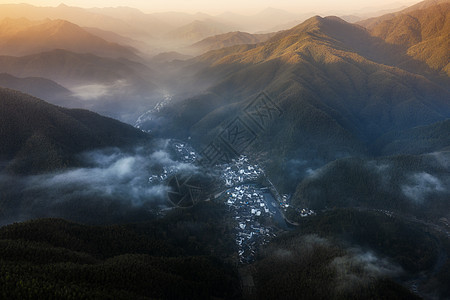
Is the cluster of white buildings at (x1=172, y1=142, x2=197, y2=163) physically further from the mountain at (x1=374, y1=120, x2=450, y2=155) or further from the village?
the mountain at (x1=374, y1=120, x2=450, y2=155)

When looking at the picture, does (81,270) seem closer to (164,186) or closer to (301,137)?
(164,186)

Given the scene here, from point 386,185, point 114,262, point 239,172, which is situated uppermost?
point 239,172

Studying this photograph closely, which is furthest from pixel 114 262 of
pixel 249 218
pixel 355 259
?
pixel 355 259

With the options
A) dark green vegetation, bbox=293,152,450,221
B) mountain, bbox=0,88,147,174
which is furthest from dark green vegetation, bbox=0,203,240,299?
dark green vegetation, bbox=293,152,450,221

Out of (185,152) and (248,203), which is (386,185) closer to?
(248,203)

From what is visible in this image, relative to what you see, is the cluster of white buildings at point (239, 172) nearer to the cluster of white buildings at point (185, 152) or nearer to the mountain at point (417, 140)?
the cluster of white buildings at point (185, 152)

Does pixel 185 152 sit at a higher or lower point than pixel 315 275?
higher

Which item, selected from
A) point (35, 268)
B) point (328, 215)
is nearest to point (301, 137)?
point (328, 215)
